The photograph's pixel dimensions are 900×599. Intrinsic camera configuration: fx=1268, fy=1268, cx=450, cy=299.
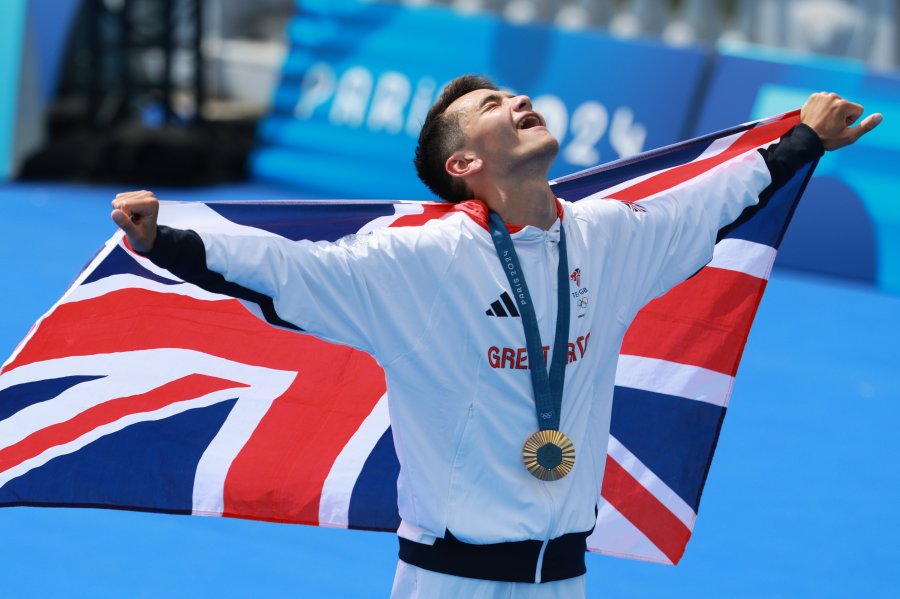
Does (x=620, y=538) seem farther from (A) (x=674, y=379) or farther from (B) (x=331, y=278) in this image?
(B) (x=331, y=278)

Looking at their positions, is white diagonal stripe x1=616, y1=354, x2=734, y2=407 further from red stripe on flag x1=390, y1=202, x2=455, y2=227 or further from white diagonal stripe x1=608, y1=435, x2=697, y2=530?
red stripe on flag x1=390, y1=202, x2=455, y2=227

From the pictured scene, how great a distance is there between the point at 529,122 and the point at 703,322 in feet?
3.54

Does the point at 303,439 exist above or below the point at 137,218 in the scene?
below

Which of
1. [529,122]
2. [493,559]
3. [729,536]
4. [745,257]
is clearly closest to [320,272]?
[529,122]

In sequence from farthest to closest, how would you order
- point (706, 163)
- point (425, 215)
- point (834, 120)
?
1. point (706, 163)
2. point (834, 120)
3. point (425, 215)

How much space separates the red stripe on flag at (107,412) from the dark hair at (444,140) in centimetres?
87

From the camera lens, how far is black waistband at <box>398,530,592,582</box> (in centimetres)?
278

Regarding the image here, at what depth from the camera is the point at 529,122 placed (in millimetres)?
2914

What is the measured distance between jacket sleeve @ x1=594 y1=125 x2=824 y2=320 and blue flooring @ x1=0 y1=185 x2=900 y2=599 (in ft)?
5.42

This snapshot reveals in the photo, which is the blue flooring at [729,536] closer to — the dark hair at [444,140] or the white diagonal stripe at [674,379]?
the white diagonal stripe at [674,379]

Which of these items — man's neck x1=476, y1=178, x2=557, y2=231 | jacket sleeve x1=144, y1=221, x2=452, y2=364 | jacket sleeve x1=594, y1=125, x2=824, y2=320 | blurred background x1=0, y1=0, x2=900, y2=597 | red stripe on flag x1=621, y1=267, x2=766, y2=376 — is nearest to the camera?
jacket sleeve x1=144, y1=221, x2=452, y2=364

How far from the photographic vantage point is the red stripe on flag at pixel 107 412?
10.8 ft

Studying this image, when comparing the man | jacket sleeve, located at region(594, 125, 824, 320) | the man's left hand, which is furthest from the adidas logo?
the man's left hand

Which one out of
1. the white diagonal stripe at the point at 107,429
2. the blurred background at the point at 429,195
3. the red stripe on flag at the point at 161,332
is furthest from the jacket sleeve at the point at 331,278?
the blurred background at the point at 429,195
